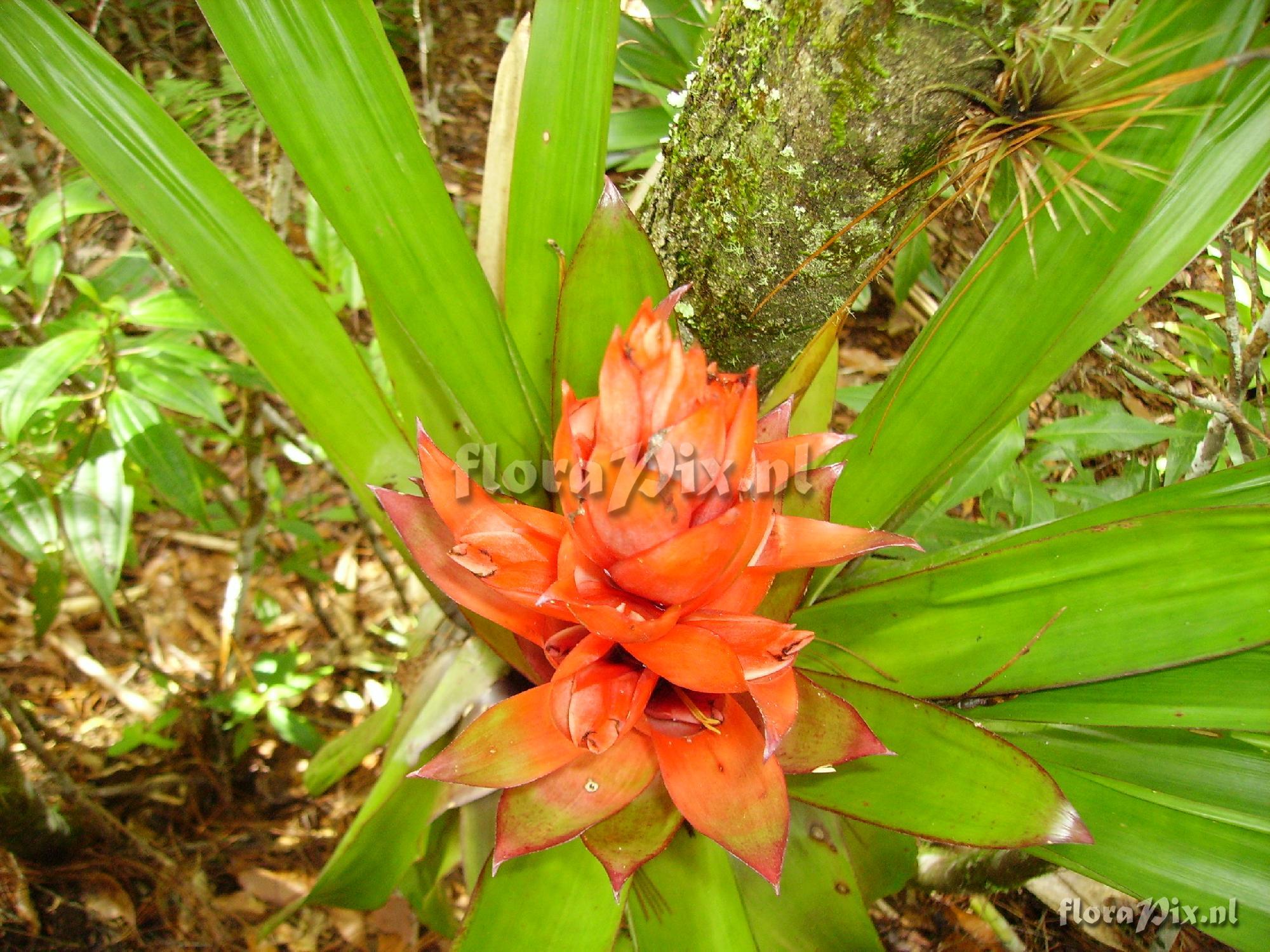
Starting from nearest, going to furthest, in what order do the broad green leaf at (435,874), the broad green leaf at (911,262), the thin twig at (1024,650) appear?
the thin twig at (1024,650)
the broad green leaf at (435,874)
the broad green leaf at (911,262)

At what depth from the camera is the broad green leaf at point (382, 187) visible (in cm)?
88

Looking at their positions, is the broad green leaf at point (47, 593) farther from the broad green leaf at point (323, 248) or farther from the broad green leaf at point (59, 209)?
the broad green leaf at point (323, 248)

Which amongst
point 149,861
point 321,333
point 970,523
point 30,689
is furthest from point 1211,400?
point 30,689

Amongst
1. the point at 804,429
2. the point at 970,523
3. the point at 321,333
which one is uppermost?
the point at 321,333

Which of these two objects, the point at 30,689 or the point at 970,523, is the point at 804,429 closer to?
the point at 970,523

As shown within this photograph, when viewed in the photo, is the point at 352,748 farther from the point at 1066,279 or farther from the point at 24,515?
the point at 1066,279

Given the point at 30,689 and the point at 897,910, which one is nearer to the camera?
the point at 897,910

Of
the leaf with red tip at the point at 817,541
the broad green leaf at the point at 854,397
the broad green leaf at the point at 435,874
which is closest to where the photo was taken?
the leaf with red tip at the point at 817,541

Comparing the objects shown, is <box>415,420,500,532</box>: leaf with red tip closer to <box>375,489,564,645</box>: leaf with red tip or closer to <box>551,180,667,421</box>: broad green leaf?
<box>375,489,564,645</box>: leaf with red tip

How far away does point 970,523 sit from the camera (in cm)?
149

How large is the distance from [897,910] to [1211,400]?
4.02 ft

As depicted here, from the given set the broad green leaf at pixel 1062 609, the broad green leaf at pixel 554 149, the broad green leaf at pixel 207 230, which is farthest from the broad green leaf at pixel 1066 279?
the broad green leaf at pixel 207 230

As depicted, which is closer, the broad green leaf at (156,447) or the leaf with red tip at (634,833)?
the leaf with red tip at (634,833)

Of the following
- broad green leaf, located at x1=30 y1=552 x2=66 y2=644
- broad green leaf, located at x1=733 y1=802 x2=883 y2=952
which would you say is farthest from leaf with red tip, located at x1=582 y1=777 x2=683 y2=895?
broad green leaf, located at x1=30 y1=552 x2=66 y2=644
